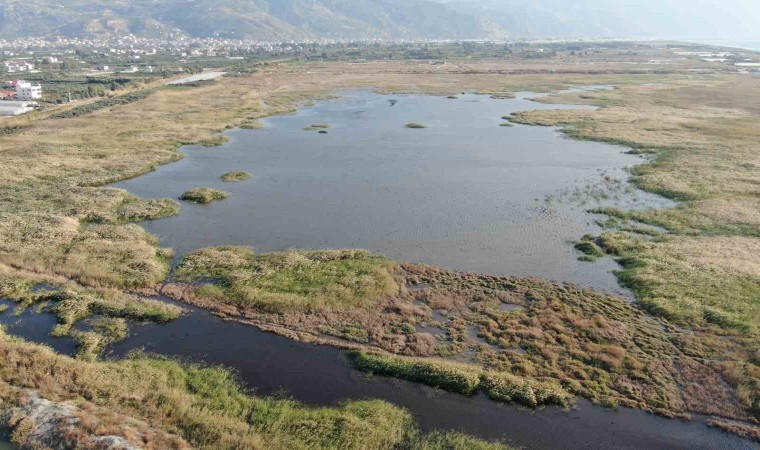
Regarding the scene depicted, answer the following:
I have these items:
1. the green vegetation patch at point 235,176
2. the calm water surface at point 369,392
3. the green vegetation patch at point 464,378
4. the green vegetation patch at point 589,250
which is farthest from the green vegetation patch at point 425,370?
the green vegetation patch at point 235,176

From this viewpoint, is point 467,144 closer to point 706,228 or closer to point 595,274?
point 706,228

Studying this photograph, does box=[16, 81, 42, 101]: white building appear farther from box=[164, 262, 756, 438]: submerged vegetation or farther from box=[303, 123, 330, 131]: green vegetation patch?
box=[164, 262, 756, 438]: submerged vegetation

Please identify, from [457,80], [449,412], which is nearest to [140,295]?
[449,412]

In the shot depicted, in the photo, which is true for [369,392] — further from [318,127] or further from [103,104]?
[103,104]

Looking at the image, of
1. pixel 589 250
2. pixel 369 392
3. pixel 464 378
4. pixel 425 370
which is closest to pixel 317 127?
pixel 589 250

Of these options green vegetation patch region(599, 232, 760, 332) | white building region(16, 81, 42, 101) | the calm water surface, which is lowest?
the calm water surface

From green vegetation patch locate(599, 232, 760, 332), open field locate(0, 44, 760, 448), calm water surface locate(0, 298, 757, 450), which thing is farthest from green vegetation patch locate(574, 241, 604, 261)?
calm water surface locate(0, 298, 757, 450)
